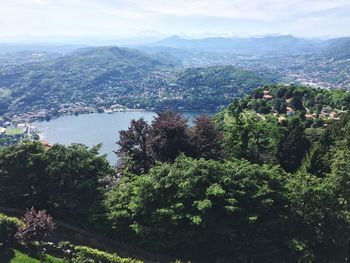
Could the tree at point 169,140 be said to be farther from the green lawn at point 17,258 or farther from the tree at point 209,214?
the green lawn at point 17,258

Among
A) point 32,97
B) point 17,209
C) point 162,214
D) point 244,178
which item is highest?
point 244,178

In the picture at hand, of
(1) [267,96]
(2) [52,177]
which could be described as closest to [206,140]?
(2) [52,177]

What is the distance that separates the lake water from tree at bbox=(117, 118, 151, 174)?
208 ft

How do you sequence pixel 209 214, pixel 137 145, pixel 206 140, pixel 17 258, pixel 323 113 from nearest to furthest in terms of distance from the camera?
pixel 17 258
pixel 209 214
pixel 206 140
pixel 137 145
pixel 323 113

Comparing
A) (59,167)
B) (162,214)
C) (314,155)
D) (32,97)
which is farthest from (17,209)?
(32,97)

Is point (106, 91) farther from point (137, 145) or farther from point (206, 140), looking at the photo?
point (206, 140)

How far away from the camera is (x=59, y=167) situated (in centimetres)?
1961

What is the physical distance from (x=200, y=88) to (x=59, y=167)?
151 metres

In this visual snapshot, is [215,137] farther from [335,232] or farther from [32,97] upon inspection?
[32,97]

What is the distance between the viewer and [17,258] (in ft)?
49.5

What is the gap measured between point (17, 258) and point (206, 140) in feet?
38.0

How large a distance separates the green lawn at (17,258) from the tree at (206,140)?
9.82m

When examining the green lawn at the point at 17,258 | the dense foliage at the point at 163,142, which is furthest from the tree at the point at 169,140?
the green lawn at the point at 17,258

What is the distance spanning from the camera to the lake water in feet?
320
